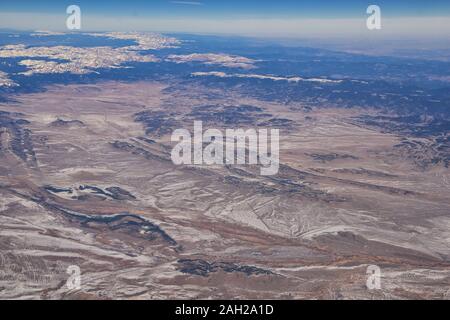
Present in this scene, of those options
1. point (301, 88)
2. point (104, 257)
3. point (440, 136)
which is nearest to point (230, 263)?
point (104, 257)

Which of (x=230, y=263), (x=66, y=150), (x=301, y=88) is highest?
(x=301, y=88)

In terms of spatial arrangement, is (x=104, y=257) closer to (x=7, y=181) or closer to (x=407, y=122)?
(x=7, y=181)

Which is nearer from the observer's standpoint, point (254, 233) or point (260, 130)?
point (254, 233)

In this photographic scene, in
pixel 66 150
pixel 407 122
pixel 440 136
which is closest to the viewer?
pixel 66 150

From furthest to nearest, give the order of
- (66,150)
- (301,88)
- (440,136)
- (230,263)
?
1. (301,88)
2. (440,136)
3. (66,150)
4. (230,263)

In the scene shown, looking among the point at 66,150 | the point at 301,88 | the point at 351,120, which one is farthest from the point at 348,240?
the point at 301,88

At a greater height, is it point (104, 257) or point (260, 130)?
point (260, 130)
